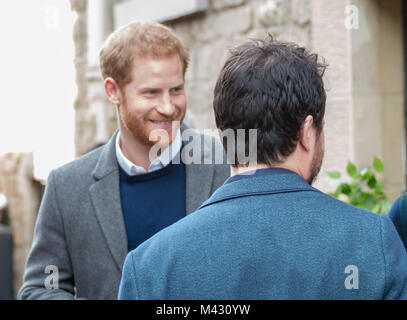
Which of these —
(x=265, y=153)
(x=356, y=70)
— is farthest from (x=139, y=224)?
(x=356, y=70)

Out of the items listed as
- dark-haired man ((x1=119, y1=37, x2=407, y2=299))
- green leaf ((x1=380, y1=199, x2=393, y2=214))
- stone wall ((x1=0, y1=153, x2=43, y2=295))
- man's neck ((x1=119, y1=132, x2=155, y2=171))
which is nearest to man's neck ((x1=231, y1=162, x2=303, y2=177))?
dark-haired man ((x1=119, y1=37, x2=407, y2=299))

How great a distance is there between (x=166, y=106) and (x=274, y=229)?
38.8 inches

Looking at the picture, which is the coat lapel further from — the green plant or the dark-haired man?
the green plant

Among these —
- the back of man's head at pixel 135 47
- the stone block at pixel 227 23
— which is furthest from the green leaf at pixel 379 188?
the stone block at pixel 227 23

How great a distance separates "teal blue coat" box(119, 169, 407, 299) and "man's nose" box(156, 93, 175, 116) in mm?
864

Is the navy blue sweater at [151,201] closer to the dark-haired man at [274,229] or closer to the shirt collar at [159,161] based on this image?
the shirt collar at [159,161]

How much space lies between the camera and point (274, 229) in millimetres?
1382

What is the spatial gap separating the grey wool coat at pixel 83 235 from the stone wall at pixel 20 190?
6782 millimetres

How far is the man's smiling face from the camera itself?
2.29 m

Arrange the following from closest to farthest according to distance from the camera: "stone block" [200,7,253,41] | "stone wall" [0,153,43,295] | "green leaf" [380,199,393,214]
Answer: "green leaf" [380,199,393,214]
"stone block" [200,7,253,41]
"stone wall" [0,153,43,295]

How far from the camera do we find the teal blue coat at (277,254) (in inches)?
53.6

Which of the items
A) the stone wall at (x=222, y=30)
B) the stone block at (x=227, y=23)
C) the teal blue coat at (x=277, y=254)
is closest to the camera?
the teal blue coat at (x=277, y=254)

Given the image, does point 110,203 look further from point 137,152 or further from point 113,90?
point 113,90

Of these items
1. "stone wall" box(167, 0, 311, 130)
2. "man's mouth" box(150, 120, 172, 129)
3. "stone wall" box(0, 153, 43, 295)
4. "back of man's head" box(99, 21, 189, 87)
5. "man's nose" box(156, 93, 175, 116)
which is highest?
"stone wall" box(167, 0, 311, 130)
